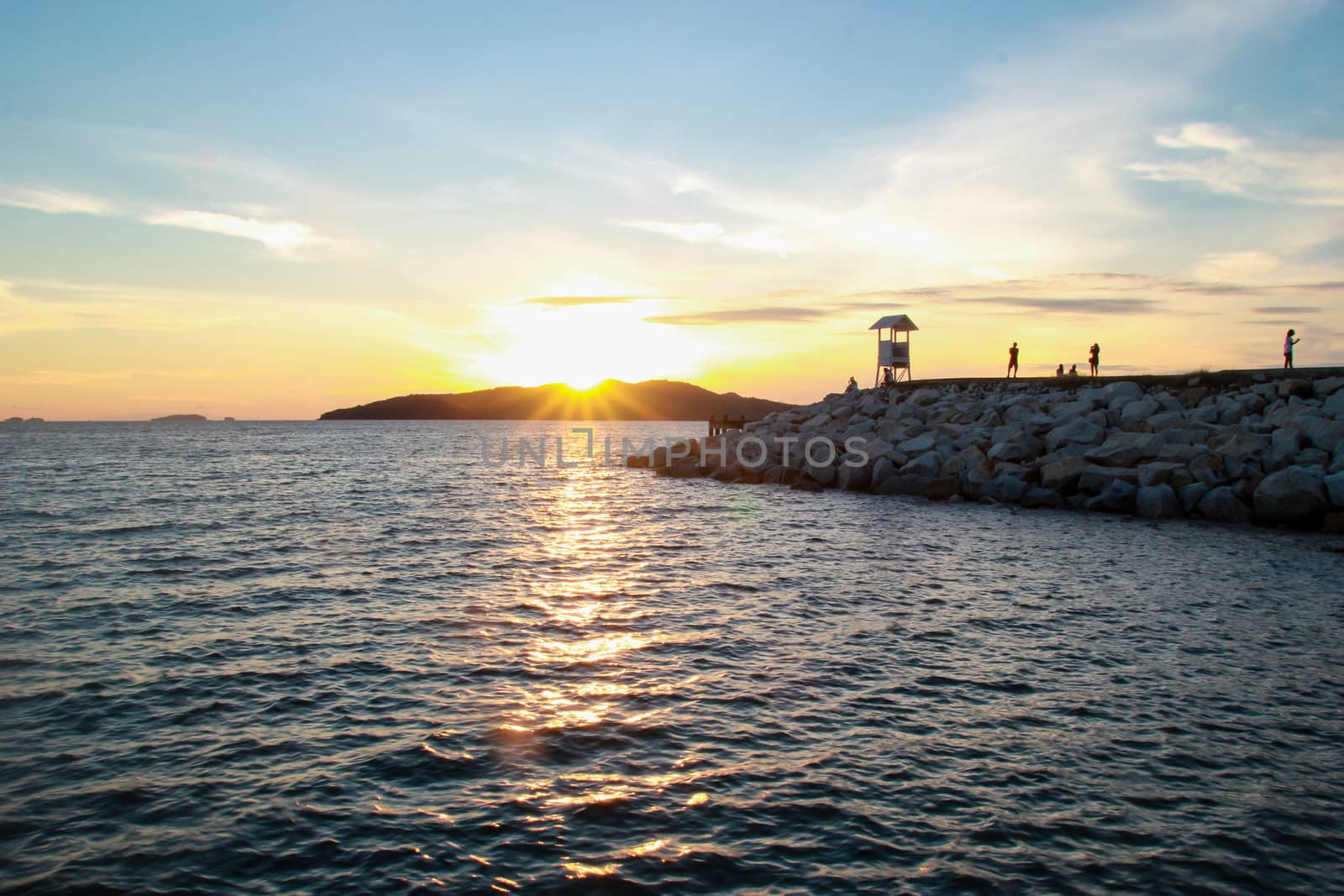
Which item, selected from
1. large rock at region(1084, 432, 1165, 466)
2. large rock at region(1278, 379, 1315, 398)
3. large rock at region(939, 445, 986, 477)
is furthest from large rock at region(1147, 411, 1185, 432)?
large rock at region(939, 445, 986, 477)

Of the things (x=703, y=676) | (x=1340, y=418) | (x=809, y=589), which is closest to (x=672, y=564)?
(x=809, y=589)

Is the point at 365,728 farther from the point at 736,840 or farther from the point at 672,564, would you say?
the point at 672,564

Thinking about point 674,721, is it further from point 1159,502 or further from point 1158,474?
point 1158,474

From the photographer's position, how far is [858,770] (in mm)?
7234

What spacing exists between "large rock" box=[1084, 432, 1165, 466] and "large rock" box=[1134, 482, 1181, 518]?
7.41 feet

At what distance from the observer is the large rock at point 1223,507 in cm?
2259

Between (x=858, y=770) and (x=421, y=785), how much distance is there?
3752 millimetres

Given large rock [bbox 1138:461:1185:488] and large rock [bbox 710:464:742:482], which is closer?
large rock [bbox 1138:461:1185:488]

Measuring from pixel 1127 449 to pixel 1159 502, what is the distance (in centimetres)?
311

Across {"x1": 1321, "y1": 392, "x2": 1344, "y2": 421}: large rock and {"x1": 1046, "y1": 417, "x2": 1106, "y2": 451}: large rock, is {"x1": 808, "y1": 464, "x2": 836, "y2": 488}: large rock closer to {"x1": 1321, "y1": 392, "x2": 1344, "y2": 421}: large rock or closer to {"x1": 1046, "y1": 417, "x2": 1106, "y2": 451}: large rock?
{"x1": 1046, "y1": 417, "x2": 1106, "y2": 451}: large rock

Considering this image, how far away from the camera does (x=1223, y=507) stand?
2283 cm

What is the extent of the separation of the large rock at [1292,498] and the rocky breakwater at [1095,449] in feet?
0.10

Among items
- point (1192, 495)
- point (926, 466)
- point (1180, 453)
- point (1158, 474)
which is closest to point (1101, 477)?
point (1158, 474)

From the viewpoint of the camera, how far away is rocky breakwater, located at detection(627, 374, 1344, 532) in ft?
76.0
